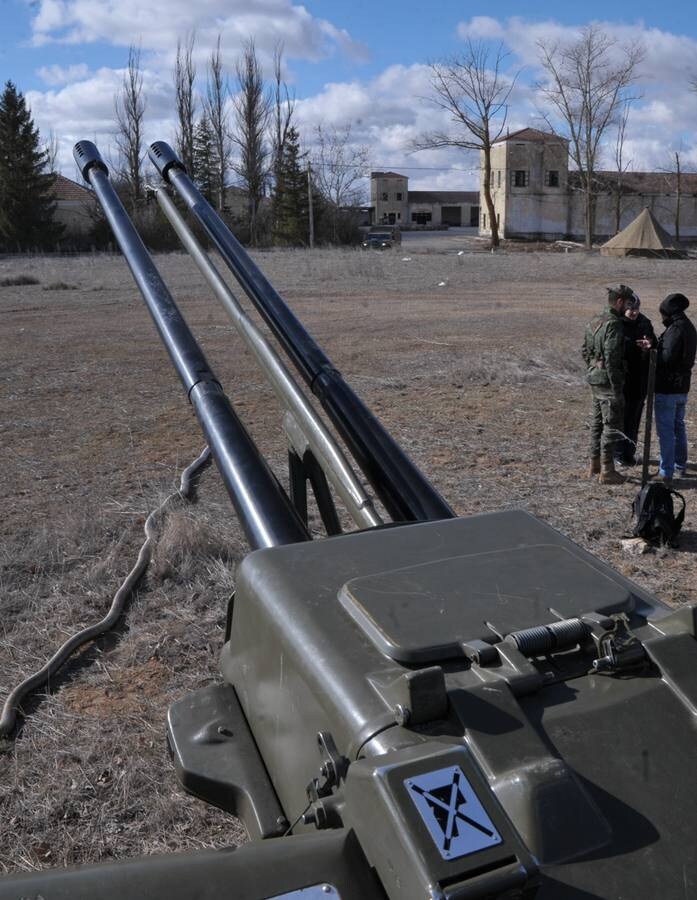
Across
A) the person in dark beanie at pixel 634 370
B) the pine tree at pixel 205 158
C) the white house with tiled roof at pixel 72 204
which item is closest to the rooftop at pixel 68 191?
the white house with tiled roof at pixel 72 204

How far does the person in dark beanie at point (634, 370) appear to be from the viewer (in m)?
7.66

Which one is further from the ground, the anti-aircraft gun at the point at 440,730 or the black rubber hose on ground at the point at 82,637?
the anti-aircraft gun at the point at 440,730

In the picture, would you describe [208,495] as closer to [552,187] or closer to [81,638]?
[81,638]

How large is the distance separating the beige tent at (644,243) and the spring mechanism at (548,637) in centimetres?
4200

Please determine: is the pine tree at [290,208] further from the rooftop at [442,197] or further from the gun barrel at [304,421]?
the gun barrel at [304,421]

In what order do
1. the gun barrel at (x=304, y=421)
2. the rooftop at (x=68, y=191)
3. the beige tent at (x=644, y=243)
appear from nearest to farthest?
the gun barrel at (x=304, y=421)
the beige tent at (x=644, y=243)
the rooftop at (x=68, y=191)

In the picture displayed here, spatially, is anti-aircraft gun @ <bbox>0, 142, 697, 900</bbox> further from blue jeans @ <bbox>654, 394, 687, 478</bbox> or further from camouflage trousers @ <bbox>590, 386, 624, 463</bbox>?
blue jeans @ <bbox>654, 394, 687, 478</bbox>

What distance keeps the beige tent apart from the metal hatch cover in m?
41.8

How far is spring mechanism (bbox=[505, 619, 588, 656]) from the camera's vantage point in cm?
154

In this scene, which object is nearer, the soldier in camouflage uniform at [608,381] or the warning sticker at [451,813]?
the warning sticker at [451,813]

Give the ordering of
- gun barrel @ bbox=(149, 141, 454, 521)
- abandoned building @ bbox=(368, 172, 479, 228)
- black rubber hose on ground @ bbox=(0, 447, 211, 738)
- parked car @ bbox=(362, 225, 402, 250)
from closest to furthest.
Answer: gun barrel @ bbox=(149, 141, 454, 521)
black rubber hose on ground @ bbox=(0, 447, 211, 738)
parked car @ bbox=(362, 225, 402, 250)
abandoned building @ bbox=(368, 172, 479, 228)

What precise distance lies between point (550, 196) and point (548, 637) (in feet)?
216

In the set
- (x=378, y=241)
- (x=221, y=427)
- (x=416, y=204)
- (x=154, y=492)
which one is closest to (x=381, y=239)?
(x=378, y=241)

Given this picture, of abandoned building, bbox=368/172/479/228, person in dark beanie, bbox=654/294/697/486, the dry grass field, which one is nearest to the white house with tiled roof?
abandoned building, bbox=368/172/479/228
